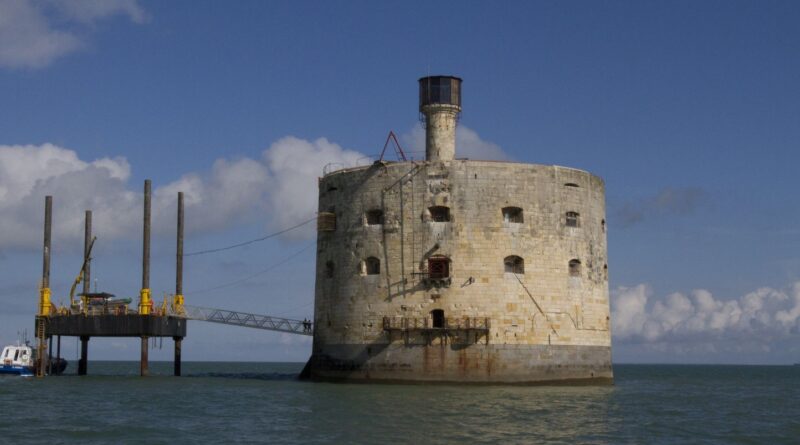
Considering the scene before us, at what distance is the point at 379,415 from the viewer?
27078 millimetres

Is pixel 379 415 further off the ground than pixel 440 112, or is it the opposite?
pixel 440 112

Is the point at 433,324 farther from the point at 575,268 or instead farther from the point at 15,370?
Answer: the point at 15,370

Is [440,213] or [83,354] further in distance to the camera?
[83,354]

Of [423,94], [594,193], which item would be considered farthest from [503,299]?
[423,94]

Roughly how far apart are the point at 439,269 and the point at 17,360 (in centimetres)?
2414

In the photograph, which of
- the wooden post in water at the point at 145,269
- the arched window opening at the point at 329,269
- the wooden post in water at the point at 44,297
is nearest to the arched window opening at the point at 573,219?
the arched window opening at the point at 329,269

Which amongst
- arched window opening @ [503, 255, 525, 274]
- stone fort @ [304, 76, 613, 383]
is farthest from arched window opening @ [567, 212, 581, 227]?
arched window opening @ [503, 255, 525, 274]

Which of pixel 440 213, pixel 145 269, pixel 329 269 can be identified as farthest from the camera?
pixel 145 269

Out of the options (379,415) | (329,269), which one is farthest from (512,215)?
(379,415)

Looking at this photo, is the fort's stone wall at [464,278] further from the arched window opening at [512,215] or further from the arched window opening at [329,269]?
the arched window opening at [329,269]

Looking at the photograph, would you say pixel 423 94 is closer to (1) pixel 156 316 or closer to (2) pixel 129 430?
(1) pixel 156 316

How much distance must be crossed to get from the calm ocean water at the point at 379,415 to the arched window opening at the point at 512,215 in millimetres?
5586

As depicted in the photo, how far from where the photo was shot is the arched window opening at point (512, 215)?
3616 centimetres

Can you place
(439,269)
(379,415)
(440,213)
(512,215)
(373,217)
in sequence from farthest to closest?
(373,217), (512,215), (440,213), (439,269), (379,415)
